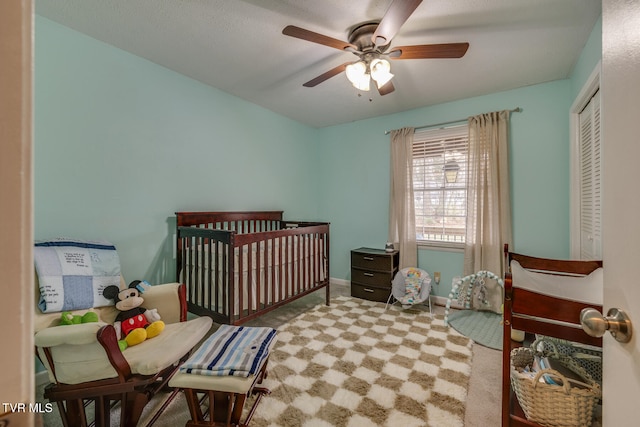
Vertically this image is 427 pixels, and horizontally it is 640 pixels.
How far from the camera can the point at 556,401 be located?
1148mm

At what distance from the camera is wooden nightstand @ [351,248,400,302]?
317 cm

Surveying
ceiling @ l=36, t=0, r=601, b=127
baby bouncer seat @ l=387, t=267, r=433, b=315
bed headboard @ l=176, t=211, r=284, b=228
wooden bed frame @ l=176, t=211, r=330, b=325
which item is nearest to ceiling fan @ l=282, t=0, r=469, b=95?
ceiling @ l=36, t=0, r=601, b=127

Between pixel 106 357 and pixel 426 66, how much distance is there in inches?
115

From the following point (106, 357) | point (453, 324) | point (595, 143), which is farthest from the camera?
point (453, 324)

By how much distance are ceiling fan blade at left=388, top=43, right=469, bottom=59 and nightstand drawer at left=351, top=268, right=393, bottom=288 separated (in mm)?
2231

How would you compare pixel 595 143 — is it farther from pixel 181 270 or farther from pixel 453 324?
pixel 181 270

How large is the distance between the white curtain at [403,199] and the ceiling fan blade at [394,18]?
1.86 metres

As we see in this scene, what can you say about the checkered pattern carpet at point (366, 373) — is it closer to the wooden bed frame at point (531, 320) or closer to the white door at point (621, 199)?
the wooden bed frame at point (531, 320)

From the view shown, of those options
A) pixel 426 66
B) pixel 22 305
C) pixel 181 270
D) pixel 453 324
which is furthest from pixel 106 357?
pixel 426 66

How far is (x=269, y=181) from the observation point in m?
3.41

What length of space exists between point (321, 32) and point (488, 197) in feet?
7.53

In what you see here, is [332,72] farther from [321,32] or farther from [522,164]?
[522,164]

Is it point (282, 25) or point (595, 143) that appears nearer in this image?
point (282, 25)

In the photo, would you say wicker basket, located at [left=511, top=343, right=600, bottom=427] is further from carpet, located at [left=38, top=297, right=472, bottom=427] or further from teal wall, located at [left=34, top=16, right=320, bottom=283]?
teal wall, located at [left=34, top=16, right=320, bottom=283]
